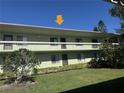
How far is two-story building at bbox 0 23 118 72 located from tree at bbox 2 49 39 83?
5272 mm

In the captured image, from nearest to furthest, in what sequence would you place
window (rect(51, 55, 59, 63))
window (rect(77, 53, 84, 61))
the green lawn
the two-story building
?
the green lawn
the two-story building
window (rect(51, 55, 59, 63))
window (rect(77, 53, 84, 61))

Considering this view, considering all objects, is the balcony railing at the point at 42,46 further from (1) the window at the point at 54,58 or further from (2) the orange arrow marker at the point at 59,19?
(2) the orange arrow marker at the point at 59,19

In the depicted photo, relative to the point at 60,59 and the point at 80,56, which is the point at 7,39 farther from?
the point at 80,56

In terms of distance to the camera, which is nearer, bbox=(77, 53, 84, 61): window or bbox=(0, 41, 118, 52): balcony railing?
bbox=(0, 41, 118, 52): balcony railing

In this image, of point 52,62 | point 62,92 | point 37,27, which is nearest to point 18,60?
point 62,92

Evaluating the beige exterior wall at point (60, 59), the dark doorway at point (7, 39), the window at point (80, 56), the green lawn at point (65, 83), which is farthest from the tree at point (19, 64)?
the window at point (80, 56)

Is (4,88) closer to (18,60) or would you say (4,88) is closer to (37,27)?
(18,60)

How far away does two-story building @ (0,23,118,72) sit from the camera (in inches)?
968

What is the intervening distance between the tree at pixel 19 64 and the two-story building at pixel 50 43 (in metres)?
5.27

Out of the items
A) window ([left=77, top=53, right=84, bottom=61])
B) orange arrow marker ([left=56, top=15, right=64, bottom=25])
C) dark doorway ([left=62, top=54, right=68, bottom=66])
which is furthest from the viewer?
orange arrow marker ([left=56, top=15, right=64, bottom=25])

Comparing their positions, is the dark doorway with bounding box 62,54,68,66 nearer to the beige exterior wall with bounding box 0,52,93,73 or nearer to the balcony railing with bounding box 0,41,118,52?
the beige exterior wall with bounding box 0,52,93,73

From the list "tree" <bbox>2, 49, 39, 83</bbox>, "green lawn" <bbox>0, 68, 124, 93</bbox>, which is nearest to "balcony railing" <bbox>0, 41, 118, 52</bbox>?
"tree" <bbox>2, 49, 39, 83</bbox>

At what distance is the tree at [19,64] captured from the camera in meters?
18.2

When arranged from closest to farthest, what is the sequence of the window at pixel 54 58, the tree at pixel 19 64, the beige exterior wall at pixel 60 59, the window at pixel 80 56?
the tree at pixel 19 64 < the beige exterior wall at pixel 60 59 < the window at pixel 54 58 < the window at pixel 80 56
